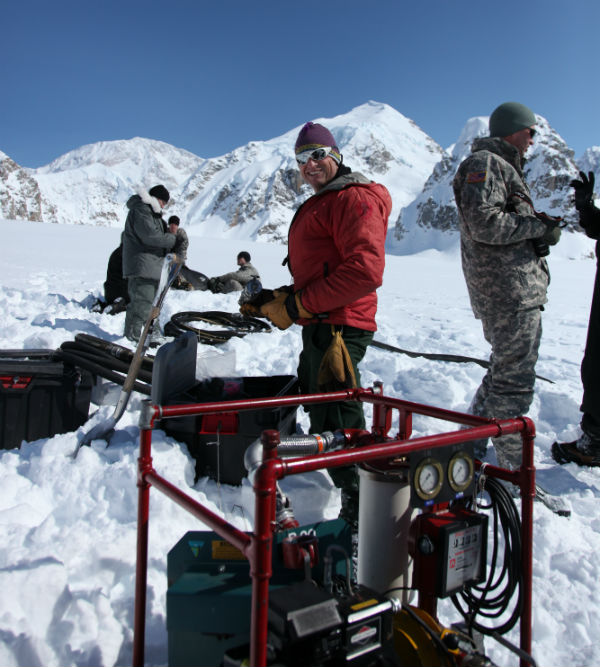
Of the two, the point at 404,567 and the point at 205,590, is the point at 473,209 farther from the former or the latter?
the point at 205,590

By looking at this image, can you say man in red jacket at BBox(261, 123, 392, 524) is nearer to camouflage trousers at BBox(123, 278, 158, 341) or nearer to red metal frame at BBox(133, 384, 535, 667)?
red metal frame at BBox(133, 384, 535, 667)

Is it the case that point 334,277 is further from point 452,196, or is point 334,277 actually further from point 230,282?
point 452,196

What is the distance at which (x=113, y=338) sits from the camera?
6.04 metres

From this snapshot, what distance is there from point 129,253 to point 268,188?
198m

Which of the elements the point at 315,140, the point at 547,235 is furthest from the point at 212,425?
the point at 547,235

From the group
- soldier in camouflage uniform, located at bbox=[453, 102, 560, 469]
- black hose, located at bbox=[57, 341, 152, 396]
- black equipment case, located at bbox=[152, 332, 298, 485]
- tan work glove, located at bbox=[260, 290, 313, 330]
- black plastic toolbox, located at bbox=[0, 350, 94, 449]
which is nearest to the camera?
tan work glove, located at bbox=[260, 290, 313, 330]

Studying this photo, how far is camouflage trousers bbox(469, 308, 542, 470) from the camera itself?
302cm

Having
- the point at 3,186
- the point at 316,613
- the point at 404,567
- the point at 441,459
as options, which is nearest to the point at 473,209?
the point at 441,459

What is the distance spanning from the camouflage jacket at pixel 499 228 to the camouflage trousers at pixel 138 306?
381cm

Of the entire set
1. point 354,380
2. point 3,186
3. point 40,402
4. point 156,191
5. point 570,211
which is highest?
point 3,186

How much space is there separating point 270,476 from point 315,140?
1.91 metres

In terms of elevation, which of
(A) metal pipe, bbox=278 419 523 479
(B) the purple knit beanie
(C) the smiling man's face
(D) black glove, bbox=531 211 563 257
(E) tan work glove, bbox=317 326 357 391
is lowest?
(A) metal pipe, bbox=278 419 523 479

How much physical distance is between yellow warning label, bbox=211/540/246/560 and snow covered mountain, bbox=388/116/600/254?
123m

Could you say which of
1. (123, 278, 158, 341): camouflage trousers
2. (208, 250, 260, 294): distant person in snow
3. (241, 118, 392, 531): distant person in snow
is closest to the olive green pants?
(241, 118, 392, 531): distant person in snow
